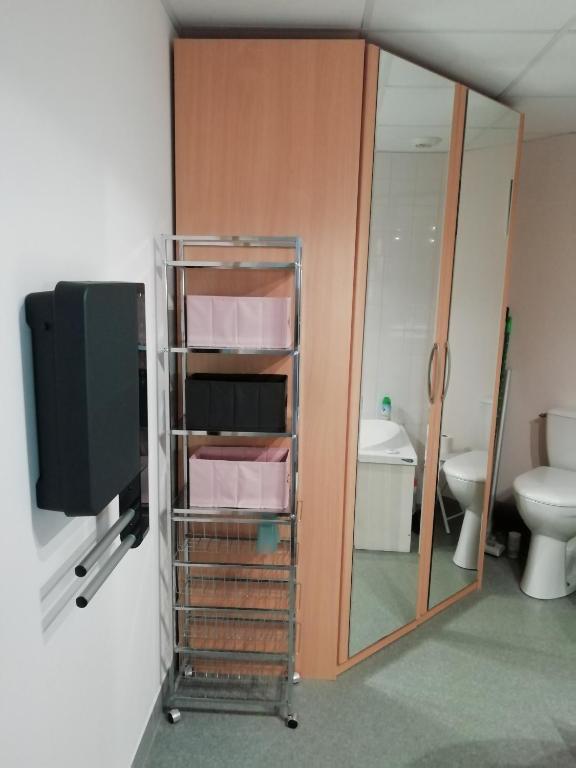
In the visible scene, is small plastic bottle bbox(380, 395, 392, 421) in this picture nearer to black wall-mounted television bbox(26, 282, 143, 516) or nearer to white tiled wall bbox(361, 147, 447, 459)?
white tiled wall bbox(361, 147, 447, 459)

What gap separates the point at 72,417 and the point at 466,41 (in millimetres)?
1870

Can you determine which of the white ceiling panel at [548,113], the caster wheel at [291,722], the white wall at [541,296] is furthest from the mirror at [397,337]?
the white wall at [541,296]

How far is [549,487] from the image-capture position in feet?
8.81

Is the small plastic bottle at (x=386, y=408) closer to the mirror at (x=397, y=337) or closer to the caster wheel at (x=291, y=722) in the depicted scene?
the mirror at (x=397, y=337)

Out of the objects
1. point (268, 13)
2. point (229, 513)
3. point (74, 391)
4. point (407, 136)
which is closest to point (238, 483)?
point (229, 513)

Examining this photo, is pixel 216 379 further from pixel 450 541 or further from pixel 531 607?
pixel 531 607

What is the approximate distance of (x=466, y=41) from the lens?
1.91m

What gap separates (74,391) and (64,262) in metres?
0.29

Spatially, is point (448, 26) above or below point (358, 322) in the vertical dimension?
above

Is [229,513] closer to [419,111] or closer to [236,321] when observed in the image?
[236,321]

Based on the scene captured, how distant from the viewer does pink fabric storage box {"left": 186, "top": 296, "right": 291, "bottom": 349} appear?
5.64 feet

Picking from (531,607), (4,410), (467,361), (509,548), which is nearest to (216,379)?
(4,410)

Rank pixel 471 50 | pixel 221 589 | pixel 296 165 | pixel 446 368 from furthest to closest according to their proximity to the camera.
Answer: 1. pixel 446 368
2. pixel 221 589
3. pixel 471 50
4. pixel 296 165

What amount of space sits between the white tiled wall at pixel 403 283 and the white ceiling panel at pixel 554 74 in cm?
51
